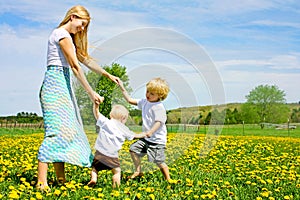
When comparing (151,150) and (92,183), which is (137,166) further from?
(92,183)

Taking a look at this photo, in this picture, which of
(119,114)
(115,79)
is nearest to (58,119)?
(119,114)

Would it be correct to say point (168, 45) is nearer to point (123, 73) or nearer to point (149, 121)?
point (123, 73)

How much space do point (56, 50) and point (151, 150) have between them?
1744mm

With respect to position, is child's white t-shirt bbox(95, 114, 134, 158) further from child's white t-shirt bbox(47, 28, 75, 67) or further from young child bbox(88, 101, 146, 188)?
child's white t-shirt bbox(47, 28, 75, 67)

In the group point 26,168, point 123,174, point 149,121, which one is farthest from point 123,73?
point 26,168

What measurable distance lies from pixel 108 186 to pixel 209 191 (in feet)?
3.96

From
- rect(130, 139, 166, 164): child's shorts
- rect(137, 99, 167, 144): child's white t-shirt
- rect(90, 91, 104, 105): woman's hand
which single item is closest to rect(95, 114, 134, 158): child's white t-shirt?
rect(90, 91, 104, 105): woman's hand

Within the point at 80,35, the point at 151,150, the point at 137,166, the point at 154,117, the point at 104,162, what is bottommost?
the point at 137,166

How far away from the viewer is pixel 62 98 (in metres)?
5.65

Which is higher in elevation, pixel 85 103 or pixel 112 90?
pixel 112 90

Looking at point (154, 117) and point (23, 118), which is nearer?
point (154, 117)

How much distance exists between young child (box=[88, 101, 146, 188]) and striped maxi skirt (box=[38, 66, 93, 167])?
269mm

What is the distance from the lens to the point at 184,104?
6754 mm

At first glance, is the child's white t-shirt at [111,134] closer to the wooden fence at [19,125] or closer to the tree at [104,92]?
the tree at [104,92]
